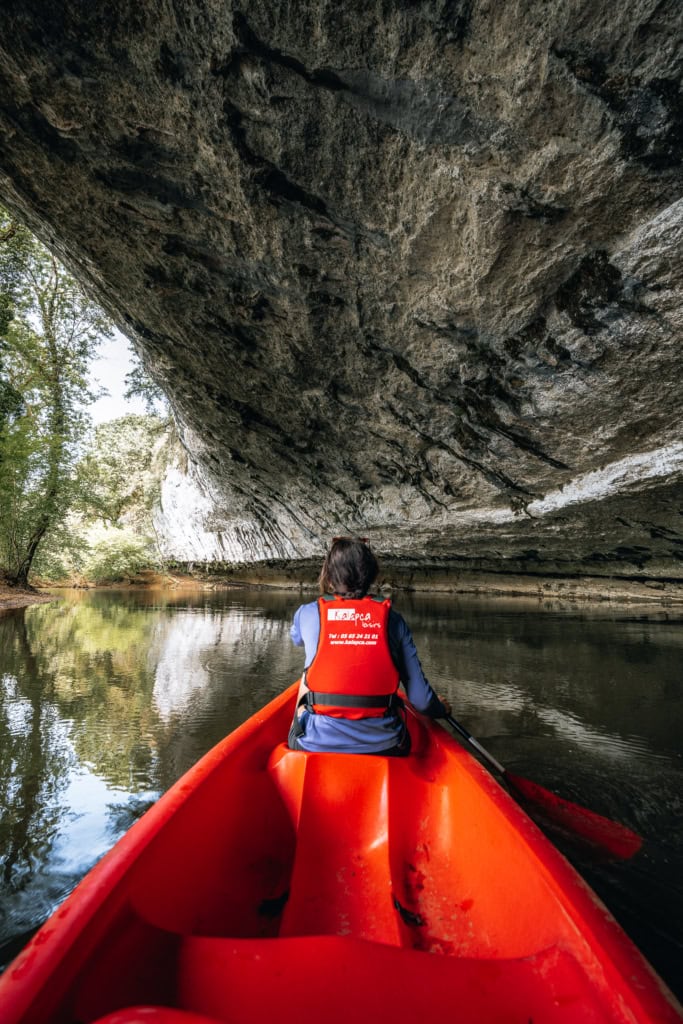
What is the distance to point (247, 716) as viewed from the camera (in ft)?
11.7

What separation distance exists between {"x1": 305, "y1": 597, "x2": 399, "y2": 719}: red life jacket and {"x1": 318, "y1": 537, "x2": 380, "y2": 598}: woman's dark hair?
0.14 metres

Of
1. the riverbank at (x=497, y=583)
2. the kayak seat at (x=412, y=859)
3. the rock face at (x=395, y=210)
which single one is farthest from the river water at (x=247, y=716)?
the riverbank at (x=497, y=583)

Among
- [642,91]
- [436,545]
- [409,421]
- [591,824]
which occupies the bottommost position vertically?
[591,824]

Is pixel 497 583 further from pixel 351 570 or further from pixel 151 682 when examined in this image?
pixel 351 570

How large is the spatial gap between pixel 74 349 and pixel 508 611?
1513 cm

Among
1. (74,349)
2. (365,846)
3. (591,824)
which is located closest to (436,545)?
(591,824)

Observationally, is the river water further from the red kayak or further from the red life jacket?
the red life jacket

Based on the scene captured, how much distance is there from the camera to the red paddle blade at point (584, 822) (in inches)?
78.0

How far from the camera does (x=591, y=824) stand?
209 centimetres

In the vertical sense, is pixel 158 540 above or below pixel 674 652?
above

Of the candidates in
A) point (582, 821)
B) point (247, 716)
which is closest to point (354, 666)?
point (582, 821)

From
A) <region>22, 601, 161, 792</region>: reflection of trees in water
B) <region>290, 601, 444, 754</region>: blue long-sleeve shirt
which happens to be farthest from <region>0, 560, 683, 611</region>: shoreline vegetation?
<region>290, 601, 444, 754</region>: blue long-sleeve shirt

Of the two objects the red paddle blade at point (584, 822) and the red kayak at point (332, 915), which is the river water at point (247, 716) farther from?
the red kayak at point (332, 915)

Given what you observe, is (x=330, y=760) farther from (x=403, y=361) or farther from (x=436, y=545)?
(x=436, y=545)
